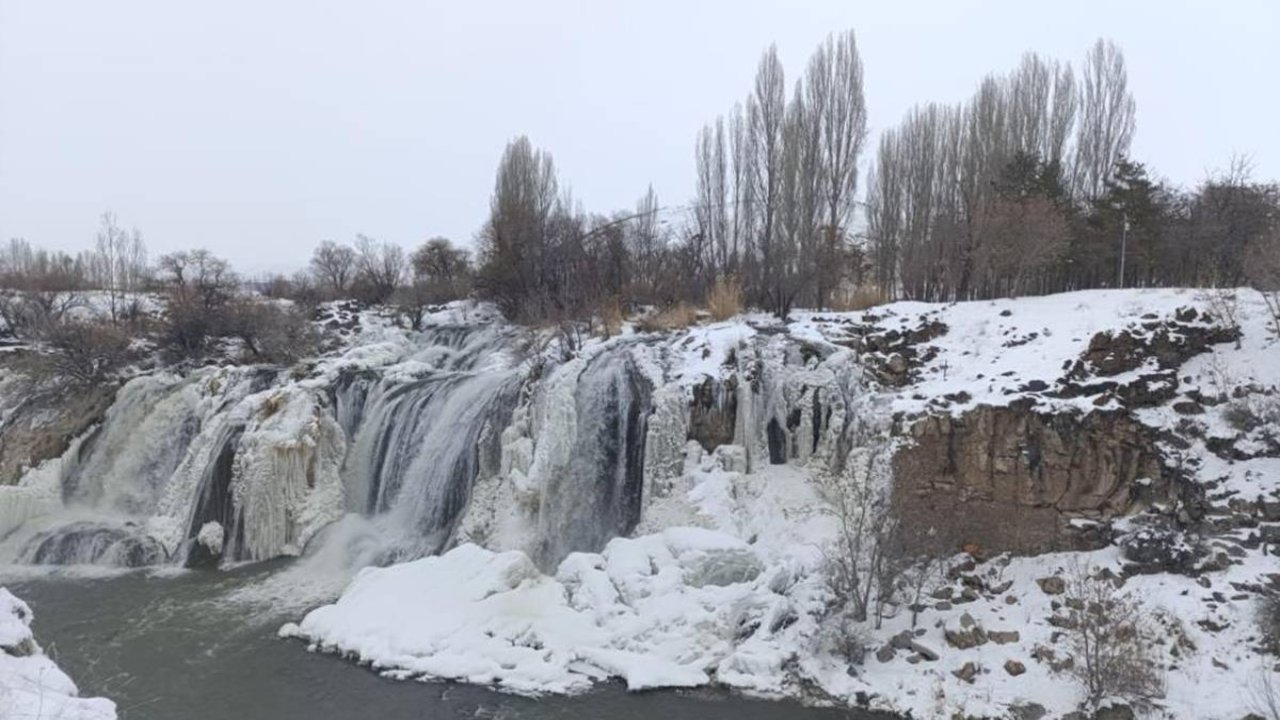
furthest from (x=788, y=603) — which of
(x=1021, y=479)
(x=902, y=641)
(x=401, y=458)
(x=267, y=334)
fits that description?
(x=267, y=334)

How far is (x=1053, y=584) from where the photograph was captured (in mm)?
9789

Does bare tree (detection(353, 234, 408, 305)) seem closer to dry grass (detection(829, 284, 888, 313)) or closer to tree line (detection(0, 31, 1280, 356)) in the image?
tree line (detection(0, 31, 1280, 356))

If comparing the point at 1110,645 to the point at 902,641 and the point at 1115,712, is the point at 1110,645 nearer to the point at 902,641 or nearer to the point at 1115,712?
the point at 1115,712

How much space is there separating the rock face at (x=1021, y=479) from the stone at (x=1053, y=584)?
772 mm

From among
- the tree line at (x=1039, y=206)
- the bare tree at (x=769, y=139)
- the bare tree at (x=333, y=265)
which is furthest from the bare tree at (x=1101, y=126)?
the bare tree at (x=333, y=265)

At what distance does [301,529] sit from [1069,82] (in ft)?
95.0

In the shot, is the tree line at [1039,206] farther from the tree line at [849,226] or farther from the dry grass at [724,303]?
the dry grass at [724,303]

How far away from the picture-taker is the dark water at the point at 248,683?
28.3 feet

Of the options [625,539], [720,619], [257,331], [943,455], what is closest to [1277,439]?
[943,455]

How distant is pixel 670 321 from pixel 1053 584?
1066cm

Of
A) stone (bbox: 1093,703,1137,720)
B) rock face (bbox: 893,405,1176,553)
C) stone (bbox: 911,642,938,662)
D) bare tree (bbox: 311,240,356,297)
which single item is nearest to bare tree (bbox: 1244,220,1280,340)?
rock face (bbox: 893,405,1176,553)

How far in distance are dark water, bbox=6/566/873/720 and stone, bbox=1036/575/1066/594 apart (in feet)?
10.9

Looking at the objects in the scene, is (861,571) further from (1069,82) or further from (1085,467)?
(1069,82)

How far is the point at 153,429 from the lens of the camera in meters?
17.3
